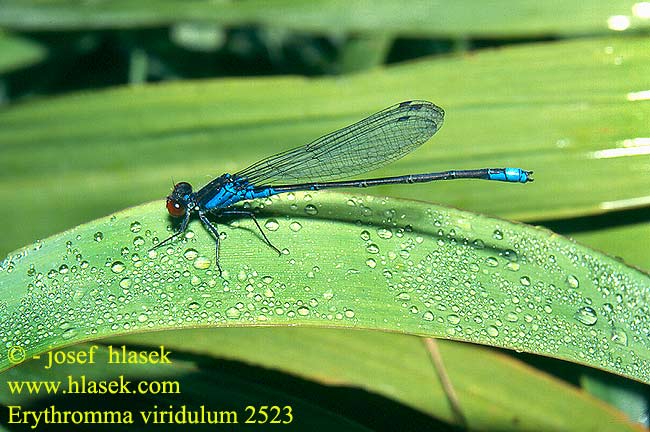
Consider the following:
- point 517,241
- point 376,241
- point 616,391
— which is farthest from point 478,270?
point 616,391

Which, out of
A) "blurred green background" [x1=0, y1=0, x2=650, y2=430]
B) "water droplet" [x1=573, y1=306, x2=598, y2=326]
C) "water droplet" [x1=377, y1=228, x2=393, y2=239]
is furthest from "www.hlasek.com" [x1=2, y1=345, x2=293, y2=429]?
"water droplet" [x1=573, y1=306, x2=598, y2=326]

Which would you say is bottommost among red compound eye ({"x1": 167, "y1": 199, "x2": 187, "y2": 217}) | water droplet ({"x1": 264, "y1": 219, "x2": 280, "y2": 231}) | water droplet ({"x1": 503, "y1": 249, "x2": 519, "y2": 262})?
water droplet ({"x1": 503, "y1": 249, "x2": 519, "y2": 262})

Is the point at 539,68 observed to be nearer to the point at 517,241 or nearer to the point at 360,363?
the point at 517,241

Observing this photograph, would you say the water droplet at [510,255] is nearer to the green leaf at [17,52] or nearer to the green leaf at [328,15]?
the green leaf at [328,15]

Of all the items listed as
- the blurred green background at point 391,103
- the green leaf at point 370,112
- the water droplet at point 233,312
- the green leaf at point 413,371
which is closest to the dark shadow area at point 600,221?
the blurred green background at point 391,103

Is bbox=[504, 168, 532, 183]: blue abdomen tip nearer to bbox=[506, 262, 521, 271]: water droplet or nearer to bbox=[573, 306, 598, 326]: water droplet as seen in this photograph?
bbox=[506, 262, 521, 271]: water droplet

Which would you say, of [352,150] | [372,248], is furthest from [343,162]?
[372,248]

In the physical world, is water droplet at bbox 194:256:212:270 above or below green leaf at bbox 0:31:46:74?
below
